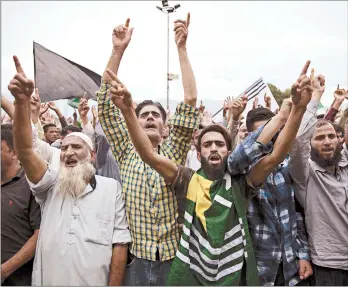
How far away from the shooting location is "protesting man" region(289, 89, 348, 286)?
112 inches

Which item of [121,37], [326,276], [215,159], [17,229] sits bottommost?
[326,276]

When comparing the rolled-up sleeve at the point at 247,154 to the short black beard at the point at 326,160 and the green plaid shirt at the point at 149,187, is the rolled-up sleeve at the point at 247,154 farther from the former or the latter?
the short black beard at the point at 326,160

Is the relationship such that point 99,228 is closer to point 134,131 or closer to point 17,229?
point 17,229

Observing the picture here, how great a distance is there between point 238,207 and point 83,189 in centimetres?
108

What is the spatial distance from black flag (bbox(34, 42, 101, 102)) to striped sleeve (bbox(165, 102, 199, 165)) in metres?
2.94

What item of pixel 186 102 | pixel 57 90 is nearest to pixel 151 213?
pixel 186 102

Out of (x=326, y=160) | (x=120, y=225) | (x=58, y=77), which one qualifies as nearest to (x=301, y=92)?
(x=326, y=160)

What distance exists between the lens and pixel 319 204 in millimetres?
2994

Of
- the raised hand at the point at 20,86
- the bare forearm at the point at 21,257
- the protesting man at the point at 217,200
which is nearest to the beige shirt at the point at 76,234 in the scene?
the bare forearm at the point at 21,257

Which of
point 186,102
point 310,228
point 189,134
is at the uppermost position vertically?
point 186,102

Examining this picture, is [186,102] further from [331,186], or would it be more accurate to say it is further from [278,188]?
[331,186]

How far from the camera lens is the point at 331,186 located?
3041 mm

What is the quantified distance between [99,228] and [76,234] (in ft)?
0.51

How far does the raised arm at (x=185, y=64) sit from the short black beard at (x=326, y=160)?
1014 millimetres
